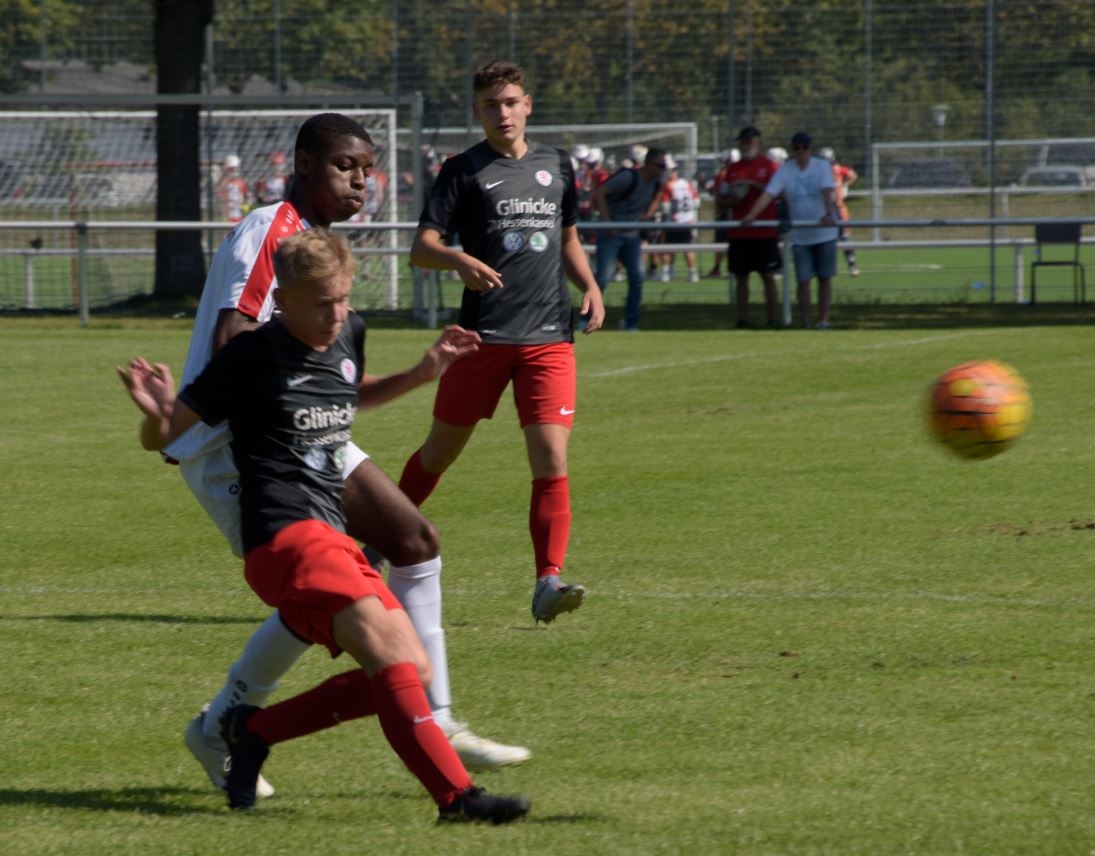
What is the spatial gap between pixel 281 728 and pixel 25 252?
19951mm

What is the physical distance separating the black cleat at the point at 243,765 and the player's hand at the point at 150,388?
849 millimetres

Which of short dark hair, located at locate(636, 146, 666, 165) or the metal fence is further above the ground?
short dark hair, located at locate(636, 146, 666, 165)

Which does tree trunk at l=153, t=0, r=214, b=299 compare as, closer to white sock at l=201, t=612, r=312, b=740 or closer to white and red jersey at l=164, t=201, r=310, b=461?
white and red jersey at l=164, t=201, r=310, b=461

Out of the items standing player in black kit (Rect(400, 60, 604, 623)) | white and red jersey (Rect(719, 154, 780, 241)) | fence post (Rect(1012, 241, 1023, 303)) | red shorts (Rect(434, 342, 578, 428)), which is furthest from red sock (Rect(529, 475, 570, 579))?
fence post (Rect(1012, 241, 1023, 303))

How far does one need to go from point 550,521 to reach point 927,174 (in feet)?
74.7

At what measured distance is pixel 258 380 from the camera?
14.8 feet

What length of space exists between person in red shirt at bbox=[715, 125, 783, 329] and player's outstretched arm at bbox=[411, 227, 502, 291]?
1240 cm

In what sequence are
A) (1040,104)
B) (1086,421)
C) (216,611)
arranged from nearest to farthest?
(216,611) → (1086,421) → (1040,104)

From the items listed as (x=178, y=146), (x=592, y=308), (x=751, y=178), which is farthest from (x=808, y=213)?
(x=592, y=308)

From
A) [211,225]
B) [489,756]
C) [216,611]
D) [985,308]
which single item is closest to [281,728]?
→ [489,756]

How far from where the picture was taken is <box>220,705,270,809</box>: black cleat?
462cm

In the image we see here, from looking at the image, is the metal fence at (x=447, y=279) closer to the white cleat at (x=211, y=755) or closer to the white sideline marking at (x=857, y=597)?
the white sideline marking at (x=857, y=597)

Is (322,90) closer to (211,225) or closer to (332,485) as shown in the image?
(211,225)

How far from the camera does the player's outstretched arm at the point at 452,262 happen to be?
680cm
